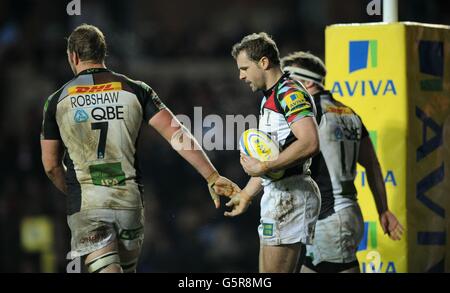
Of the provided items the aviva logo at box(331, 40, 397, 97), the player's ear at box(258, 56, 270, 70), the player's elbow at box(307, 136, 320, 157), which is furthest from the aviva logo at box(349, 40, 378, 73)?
the player's elbow at box(307, 136, 320, 157)

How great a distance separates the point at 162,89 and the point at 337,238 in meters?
7.70

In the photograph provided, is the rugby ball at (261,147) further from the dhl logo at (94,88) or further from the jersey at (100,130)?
the dhl logo at (94,88)

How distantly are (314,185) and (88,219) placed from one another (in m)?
1.60

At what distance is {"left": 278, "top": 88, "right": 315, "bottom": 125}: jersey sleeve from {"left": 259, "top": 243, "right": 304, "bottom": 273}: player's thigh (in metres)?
0.90

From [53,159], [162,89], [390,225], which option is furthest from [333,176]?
[162,89]

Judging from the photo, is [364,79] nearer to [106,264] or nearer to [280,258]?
[280,258]

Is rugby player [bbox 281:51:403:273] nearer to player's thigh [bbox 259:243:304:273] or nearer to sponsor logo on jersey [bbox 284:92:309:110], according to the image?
player's thigh [bbox 259:243:304:273]

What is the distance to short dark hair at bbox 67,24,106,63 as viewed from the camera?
7480mm

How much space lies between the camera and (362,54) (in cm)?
921

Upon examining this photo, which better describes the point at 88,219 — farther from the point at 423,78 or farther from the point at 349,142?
the point at 423,78

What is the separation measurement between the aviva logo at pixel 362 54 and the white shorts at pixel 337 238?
134 centimetres

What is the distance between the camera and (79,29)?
24.7 ft

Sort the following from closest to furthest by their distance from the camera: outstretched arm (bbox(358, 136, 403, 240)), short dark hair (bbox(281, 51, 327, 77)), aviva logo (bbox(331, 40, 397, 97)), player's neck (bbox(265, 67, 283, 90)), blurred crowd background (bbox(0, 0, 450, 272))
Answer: player's neck (bbox(265, 67, 283, 90)) → short dark hair (bbox(281, 51, 327, 77)) → outstretched arm (bbox(358, 136, 403, 240)) → aviva logo (bbox(331, 40, 397, 97)) → blurred crowd background (bbox(0, 0, 450, 272))
